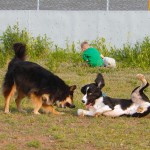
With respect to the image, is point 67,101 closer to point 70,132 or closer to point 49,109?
point 49,109

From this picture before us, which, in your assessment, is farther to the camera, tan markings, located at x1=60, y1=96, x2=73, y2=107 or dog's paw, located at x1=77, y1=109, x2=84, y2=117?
tan markings, located at x1=60, y1=96, x2=73, y2=107

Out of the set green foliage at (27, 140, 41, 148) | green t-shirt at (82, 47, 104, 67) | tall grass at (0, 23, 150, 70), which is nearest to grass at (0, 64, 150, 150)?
green foliage at (27, 140, 41, 148)

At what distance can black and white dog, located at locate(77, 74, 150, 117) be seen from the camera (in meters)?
9.19

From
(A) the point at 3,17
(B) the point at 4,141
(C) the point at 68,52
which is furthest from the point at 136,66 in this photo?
(B) the point at 4,141

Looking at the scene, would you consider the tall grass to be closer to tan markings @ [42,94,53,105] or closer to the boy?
the boy

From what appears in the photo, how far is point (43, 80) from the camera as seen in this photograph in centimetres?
948

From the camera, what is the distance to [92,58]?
622 inches

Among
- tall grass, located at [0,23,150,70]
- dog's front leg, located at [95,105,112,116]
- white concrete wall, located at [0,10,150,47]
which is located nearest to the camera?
dog's front leg, located at [95,105,112,116]

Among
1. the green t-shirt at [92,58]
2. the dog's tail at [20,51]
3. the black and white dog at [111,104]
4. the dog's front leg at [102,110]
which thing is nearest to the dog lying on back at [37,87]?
the dog's tail at [20,51]

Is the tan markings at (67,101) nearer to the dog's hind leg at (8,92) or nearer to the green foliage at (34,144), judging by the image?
the dog's hind leg at (8,92)

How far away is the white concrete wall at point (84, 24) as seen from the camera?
18.5 metres

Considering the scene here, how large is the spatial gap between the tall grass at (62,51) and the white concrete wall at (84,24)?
0.26m

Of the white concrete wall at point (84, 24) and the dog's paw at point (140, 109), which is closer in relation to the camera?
the dog's paw at point (140, 109)

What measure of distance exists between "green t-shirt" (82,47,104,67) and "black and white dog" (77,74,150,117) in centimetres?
650
